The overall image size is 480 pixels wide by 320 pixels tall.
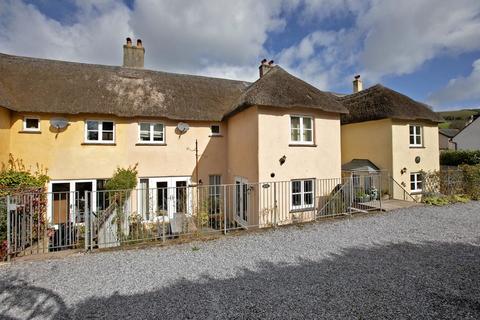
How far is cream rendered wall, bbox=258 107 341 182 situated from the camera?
10746mm

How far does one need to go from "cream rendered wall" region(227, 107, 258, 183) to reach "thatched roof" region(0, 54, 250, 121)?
5.13 feet

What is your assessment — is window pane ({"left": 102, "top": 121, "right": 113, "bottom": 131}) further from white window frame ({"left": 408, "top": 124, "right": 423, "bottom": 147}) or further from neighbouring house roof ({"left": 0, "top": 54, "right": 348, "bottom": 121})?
white window frame ({"left": 408, "top": 124, "right": 423, "bottom": 147})

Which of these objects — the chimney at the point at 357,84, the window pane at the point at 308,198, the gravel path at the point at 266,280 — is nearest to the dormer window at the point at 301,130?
the window pane at the point at 308,198

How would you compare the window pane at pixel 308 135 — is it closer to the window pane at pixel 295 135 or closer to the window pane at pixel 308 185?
the window pane at pixel 295 135

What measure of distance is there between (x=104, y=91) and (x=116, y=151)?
3.47m

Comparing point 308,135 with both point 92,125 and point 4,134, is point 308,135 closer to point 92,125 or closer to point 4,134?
point 92,125

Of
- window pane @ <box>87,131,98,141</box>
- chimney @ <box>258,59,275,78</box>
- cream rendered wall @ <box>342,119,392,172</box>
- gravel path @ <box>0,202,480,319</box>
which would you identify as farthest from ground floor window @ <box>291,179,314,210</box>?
window pane @ <box>87,131,98,141</box>

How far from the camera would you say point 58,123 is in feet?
37.8

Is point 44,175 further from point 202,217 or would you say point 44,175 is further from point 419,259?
point 419,259

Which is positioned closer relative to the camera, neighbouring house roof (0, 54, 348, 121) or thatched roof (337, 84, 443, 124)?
neighbouring house roof (0, 54, 348, 121)

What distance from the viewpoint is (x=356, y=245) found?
7.09 m

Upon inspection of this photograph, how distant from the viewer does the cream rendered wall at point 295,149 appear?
10.7 meters

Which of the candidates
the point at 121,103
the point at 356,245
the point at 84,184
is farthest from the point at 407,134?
the point at 84,184

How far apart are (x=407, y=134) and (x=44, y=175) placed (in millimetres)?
19650
